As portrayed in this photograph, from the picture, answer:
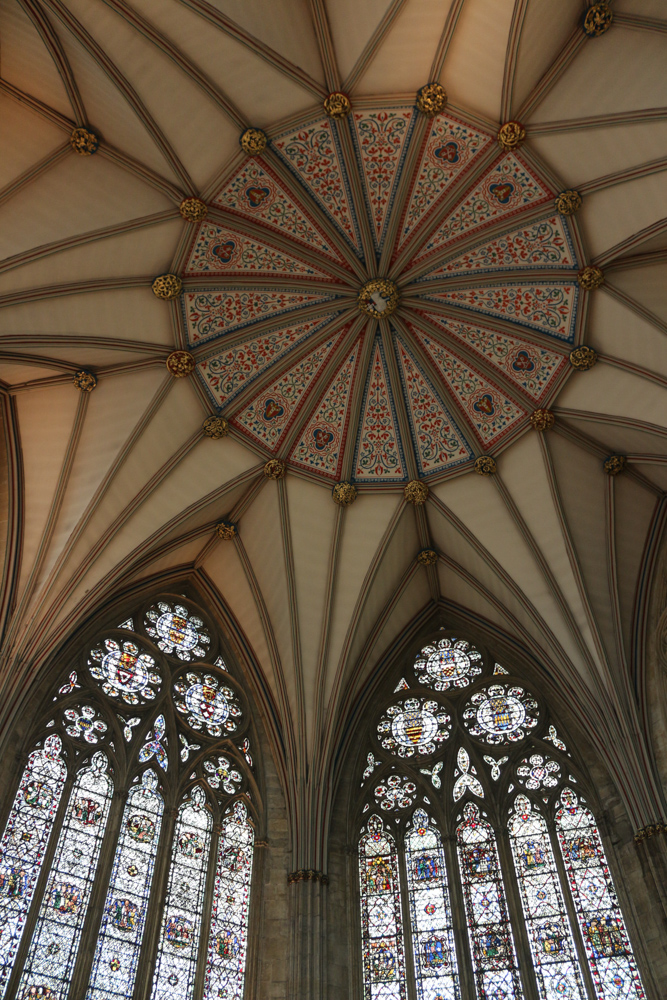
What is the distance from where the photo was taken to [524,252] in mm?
15383

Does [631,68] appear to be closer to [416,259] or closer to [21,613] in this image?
[416,259]

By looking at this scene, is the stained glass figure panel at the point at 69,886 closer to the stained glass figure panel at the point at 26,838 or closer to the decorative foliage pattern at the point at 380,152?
the stained glass figure panel at the point at 26,838

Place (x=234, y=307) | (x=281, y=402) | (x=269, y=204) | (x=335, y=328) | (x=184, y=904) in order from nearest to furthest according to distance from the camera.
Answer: (x=184, y=904)
(x=269, y=204)
(x=234, y=307)
(x=335, y=328)
(x=281, y=402)

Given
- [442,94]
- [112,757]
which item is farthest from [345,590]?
[442,94]

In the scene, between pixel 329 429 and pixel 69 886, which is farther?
pixel 329 429

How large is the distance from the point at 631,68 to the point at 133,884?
12.8 metres

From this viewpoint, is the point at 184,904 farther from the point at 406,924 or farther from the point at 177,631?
the point at 177,631

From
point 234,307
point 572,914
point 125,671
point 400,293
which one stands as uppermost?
A: point 400,293

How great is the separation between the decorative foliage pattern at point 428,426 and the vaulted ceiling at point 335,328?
2.1 inches

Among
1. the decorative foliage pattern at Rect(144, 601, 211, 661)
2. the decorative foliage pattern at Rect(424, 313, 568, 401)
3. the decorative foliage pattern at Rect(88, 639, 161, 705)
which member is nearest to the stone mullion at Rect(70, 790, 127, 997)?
the decorative foliage pattern at Rect(88, 639, 161, 705)

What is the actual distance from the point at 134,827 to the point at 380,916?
3.74m

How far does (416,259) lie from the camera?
52.4ft

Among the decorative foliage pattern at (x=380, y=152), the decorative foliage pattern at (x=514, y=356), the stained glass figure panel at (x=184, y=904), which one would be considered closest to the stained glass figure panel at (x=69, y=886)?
the stained glass figure panel at (x=184, y=904)

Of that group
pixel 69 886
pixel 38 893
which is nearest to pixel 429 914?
pixel 69 886
